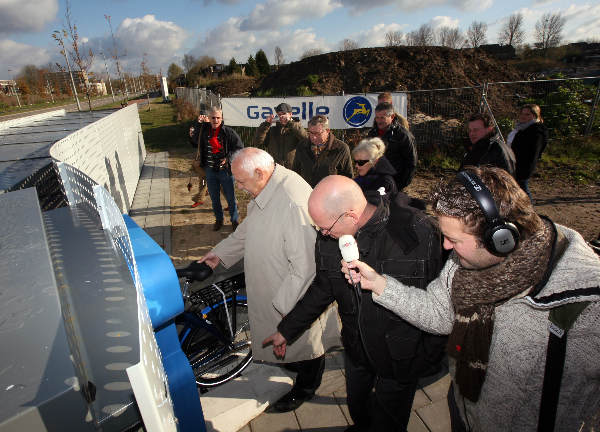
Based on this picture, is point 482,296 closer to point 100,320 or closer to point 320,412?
point 100,320

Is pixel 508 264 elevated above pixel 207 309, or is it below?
above

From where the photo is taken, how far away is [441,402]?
8.81 ft

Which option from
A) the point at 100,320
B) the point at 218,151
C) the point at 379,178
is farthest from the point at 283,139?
the point at 100,320

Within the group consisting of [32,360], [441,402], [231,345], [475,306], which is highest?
[32,360]

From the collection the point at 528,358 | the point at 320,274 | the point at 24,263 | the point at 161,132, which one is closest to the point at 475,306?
the point at 528,358

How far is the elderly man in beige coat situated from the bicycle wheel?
0.54 metres

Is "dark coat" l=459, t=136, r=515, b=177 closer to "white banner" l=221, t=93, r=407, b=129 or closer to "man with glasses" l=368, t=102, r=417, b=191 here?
"man with glasses" l=368, t=102, r=417, b=191

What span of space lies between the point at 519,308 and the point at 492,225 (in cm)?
34

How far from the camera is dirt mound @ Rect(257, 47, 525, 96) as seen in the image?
18203 mm

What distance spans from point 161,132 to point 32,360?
20.2 metres

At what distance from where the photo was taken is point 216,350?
3.07 meters

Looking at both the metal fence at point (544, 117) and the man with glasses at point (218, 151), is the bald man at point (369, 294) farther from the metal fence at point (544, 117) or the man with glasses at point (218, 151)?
the metal fence at point (544, 117)

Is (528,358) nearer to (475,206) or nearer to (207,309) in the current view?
(475,206)

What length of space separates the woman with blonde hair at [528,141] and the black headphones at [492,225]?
183 inches
